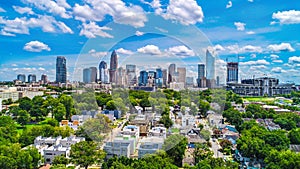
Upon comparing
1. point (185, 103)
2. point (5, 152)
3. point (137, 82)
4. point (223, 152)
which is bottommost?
point (223, 152)

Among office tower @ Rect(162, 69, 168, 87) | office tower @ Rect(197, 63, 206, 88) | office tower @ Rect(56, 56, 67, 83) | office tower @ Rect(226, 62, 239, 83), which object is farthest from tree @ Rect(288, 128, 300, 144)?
office tower @ Rect(226, 62, 239, 83)

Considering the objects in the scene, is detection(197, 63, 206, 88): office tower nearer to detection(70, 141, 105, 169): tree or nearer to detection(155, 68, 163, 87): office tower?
detection(155, 68, 163, 87): office tower

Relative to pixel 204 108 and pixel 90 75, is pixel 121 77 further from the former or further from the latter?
pixel 204 108

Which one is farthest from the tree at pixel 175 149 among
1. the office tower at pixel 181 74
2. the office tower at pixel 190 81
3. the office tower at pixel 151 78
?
the office tower at pixel 151 78

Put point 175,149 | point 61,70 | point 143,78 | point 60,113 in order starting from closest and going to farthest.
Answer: point 175,149 < point 143,78 < point 60,113 < point 61,70

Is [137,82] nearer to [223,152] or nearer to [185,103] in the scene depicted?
[185,103]

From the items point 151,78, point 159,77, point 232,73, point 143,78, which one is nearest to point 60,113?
point 143,78

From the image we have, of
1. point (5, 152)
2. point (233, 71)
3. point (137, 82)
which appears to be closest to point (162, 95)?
point (137, 82)
